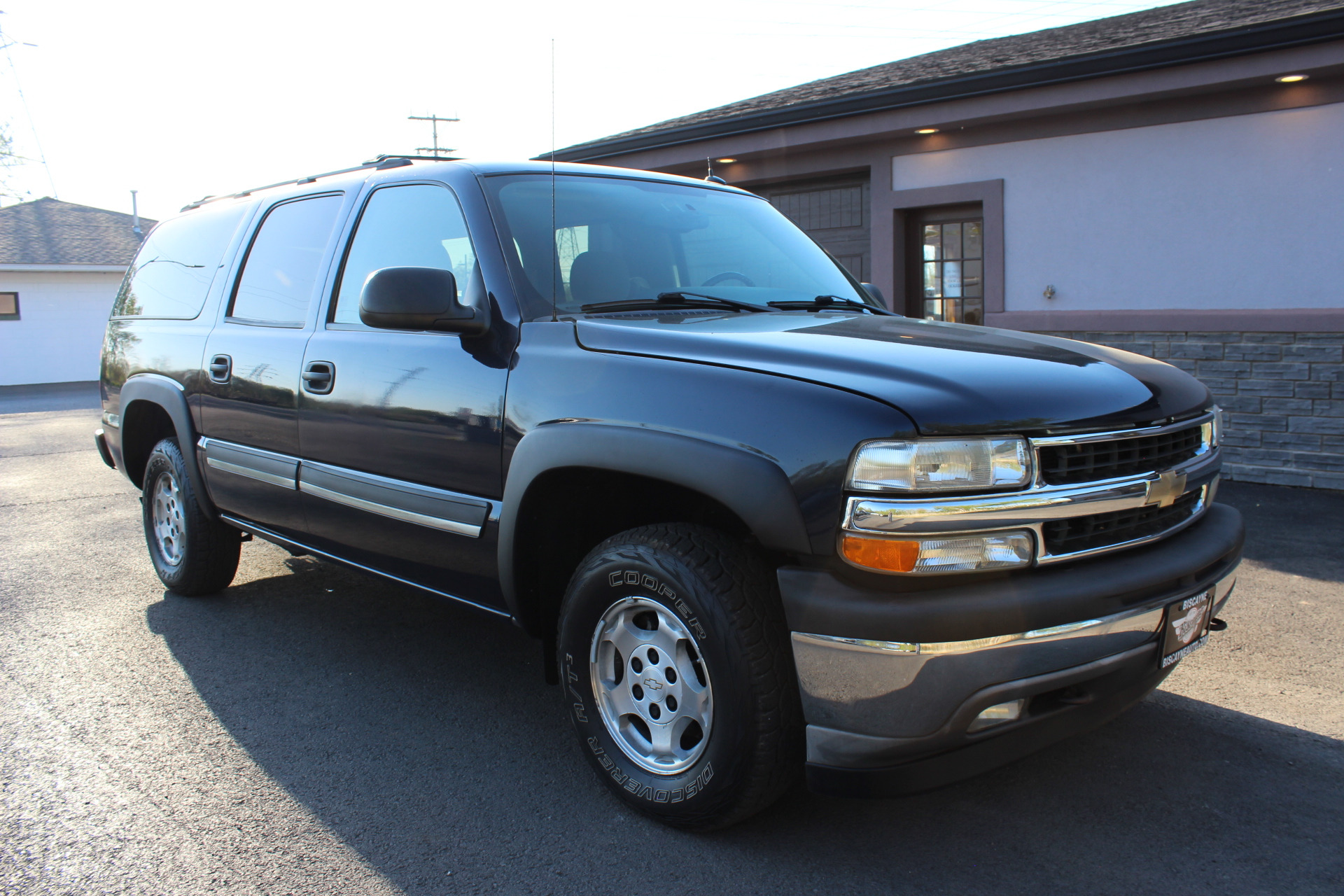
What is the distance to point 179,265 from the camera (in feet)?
16.5

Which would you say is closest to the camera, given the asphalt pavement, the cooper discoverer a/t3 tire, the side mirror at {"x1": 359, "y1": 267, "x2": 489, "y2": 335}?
the cooper discoverer a/t3 tire

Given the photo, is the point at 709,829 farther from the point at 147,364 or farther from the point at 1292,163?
the point at 1292,163

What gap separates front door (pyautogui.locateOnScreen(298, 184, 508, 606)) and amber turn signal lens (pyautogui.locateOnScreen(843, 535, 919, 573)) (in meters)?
1.25

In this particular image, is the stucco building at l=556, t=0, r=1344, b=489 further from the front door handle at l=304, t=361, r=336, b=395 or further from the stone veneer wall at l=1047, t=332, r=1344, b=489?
the front door handle at l=304, t=361, r=336, b=395

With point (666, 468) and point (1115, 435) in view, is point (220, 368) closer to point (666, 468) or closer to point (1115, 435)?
point (666, 468)

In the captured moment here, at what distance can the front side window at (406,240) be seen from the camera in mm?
3363

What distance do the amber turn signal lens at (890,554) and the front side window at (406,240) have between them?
1.65 m

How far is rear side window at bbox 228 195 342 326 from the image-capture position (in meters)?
3.96

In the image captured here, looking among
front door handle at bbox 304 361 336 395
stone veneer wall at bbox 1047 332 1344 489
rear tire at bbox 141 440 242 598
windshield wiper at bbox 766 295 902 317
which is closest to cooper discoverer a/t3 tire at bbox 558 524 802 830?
windshield wiper at bbox 766 295 902 317

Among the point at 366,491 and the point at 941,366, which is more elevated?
the point at 941,366

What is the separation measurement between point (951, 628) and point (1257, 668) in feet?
8.12

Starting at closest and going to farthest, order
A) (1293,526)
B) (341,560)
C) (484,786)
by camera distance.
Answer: (484,786), (341,560), (1293,526)

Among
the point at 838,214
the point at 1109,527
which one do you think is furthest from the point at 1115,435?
the point at 838,214

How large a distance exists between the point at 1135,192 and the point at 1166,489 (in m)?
6.75
